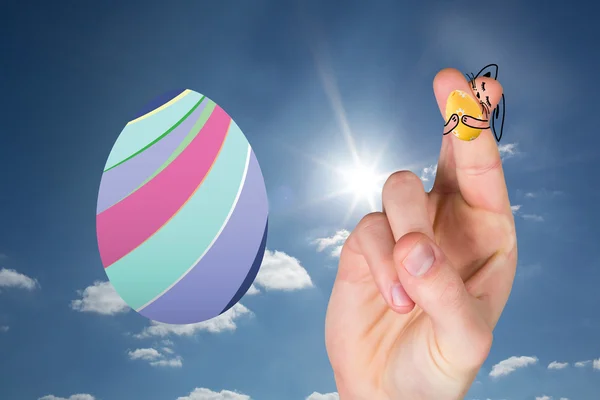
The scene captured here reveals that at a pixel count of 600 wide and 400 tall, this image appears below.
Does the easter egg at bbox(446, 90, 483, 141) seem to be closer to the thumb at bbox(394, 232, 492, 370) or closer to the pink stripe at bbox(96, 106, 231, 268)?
the thumb at bbox(394, 232, 492, 370)

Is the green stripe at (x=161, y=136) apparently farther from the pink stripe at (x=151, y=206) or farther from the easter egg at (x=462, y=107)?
the easter egg at (x=462, y=107)

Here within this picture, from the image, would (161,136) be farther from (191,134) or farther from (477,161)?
(477,161)

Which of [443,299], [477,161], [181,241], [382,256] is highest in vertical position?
[181,241]

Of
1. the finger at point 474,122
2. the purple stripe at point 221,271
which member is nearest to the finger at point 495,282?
the finger at point 474,122

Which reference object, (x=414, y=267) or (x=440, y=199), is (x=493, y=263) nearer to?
(x=440, y=199)

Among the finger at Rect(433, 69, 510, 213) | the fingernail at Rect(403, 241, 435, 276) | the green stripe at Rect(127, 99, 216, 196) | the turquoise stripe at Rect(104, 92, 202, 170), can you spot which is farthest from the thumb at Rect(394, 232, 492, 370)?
the turquoise stripe at Rect(104, 92, 202, 170)

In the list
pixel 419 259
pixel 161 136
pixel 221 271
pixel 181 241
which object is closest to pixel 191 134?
pixel 161 136

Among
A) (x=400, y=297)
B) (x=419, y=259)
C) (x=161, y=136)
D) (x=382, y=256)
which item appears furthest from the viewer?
(x=161, y=136)

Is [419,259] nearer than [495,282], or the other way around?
[419,259]

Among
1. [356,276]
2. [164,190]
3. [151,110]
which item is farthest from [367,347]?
[151,110]
